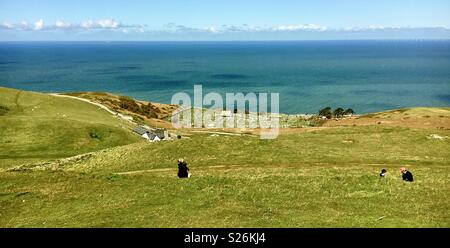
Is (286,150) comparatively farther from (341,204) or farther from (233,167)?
(341,204)

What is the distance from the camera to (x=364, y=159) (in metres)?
→ 42.2

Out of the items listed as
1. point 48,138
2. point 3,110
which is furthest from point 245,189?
point 3,110

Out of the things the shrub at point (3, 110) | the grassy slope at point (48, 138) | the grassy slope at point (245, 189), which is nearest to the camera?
the grassy slope at point (245, 189)

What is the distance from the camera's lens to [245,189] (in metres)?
29.9

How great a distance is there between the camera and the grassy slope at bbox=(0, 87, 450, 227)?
23547mm

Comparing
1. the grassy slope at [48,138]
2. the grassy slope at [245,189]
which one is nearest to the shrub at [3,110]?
the grassy slope at [48,138]

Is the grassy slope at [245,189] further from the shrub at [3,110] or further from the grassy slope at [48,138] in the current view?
the shrub at [3,110]

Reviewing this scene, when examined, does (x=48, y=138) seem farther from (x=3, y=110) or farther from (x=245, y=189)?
(x=245, y=189)

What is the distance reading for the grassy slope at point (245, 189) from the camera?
23547mm

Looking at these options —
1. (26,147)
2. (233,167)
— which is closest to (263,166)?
(233,167)

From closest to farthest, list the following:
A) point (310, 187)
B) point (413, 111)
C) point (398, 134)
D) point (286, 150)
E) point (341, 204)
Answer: point (341, 204) < point (310, 187) < point (286, 150) < point (398, 134) < point (413, 111)

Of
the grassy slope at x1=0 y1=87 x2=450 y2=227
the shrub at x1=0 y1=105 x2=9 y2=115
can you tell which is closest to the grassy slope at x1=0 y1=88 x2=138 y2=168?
the shrub at x1=0 y1=105 x2=9 y2=115
